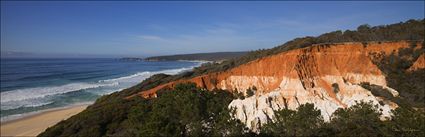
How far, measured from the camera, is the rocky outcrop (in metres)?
23.5

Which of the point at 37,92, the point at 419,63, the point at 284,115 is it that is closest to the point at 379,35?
the point at 419,63

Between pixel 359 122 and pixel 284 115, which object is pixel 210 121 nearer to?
pixel 284 115

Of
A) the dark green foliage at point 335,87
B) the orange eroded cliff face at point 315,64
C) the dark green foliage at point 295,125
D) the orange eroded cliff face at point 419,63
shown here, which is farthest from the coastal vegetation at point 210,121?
the orange eroded cliff face at point 419,63

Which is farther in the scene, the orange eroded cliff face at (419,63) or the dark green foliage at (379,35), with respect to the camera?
the dark green foliage at (379,35)

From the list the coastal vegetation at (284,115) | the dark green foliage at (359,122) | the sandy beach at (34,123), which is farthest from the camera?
the sandy beach at (34,123)

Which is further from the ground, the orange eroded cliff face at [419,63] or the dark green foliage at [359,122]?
the orange eroded cliff face at [419,63]

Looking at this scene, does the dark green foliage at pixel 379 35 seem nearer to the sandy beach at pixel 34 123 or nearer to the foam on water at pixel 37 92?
the sandy beach at pixel 34 123

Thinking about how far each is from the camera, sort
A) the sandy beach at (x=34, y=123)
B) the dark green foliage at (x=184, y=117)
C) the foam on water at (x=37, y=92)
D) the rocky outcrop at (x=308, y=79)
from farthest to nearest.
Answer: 1. the foam on water at (x=37, y=92)
2. the sandy beach at (x=34, y=123)
3. the rocky outcrop at (x=308, y=79)
4. the dark green foliage at (x=184, y=117)

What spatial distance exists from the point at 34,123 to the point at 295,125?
2671 centimetres

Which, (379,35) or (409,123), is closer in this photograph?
(409,123)

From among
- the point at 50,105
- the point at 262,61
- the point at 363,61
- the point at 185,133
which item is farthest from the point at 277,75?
the point at 50,105

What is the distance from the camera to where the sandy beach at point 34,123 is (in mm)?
29281

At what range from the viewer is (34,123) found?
32.3 meters

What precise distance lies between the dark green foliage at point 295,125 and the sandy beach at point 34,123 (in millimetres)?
22342
